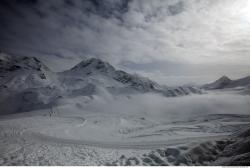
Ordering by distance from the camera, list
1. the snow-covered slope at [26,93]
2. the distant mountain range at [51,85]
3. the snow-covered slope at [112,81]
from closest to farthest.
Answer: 1. the snow-covered slope at [26,93]
2. the distant mountain range at [51,85]
3. the snow-covered slope at [112,81]

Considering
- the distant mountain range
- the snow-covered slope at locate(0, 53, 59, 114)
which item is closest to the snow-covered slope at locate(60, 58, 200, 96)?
the distant mountain range

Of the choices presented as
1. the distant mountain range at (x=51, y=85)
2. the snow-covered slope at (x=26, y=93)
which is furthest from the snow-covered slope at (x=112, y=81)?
the snow-covered slope at (x=26, y=93)

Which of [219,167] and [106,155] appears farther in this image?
[106,155]

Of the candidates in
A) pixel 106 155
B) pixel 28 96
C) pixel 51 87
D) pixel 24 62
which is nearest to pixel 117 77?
pixel 51 87

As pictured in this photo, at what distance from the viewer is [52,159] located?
4219mm

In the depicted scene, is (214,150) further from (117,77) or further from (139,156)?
(117,77)

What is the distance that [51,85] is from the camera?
44500 millimetres

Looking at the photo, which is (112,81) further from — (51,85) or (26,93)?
(26,93)

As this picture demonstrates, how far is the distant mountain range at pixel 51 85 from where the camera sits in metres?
35.0

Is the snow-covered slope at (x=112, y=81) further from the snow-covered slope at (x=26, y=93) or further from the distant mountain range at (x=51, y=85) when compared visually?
the snow-covered slope at (x=26, y=93)

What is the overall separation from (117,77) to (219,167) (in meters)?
64.6

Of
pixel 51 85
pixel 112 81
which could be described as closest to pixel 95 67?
pixel 112 81

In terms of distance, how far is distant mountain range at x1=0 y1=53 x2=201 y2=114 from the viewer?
35031 mm

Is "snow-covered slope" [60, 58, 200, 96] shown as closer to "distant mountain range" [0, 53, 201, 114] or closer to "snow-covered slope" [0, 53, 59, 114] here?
"distant mountain range" [0, 53, 201, 114]
